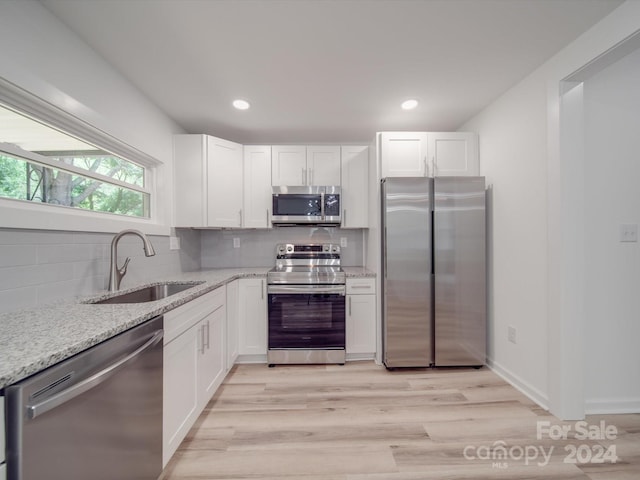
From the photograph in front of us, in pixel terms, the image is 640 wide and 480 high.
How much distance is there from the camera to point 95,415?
0.84 meters

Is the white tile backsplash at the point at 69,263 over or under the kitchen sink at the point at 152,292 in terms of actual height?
over

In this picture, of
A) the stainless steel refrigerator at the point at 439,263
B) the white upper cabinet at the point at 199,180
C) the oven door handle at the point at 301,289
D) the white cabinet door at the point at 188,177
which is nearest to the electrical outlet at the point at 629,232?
the stainless steel refrigerator at the point at 439,263

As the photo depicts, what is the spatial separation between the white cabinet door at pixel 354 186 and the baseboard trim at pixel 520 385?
173 cm

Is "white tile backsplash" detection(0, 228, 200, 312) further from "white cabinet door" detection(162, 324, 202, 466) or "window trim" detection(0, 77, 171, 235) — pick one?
"white cabinet door" detection(162, 324, 202, 466)

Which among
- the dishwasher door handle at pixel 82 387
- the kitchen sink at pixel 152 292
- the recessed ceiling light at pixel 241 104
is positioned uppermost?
the recessed ceiling light at pixel 241 104

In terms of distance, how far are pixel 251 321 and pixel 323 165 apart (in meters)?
1.77

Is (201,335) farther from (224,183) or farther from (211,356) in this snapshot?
(224,183)

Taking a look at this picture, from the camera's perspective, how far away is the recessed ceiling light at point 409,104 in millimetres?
2192

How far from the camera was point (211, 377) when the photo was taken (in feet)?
5.93

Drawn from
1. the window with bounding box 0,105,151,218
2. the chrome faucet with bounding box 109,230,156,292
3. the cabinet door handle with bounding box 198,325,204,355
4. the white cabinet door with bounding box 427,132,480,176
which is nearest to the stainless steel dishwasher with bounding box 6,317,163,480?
the cabinet door handle with bounding box 198,325,204,355

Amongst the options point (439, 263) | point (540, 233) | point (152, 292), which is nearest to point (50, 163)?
point (152, 292)

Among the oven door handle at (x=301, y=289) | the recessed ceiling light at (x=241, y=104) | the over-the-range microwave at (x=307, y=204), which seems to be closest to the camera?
the recessed ceiling light at (x=241, y=104)

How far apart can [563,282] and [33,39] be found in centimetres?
324

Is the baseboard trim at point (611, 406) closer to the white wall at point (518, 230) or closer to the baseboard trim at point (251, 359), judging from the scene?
the white wall at point (518, 230)
